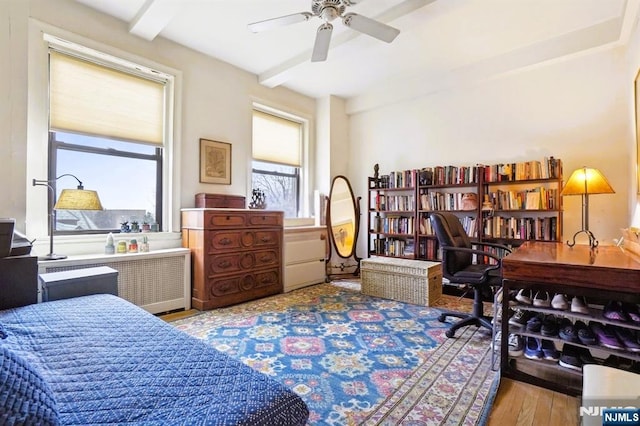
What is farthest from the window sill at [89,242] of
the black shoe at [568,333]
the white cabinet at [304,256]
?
the black shoe at [568,333]

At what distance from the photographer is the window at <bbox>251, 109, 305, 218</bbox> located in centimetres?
436

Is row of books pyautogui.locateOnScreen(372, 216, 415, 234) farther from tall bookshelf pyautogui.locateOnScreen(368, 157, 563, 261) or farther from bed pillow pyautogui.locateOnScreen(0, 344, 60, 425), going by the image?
bed pillow pyautogui.locateOnScreen(0, 344, 60, 425)

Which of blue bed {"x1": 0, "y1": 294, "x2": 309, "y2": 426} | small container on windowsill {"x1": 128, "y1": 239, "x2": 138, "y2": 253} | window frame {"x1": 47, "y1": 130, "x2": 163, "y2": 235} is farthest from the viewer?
small container on windowsill {"x1": 128, "y1": 239, "x2": 138, "y2": 253}

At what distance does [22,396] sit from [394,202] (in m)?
4.14

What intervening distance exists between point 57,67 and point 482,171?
14.0ft

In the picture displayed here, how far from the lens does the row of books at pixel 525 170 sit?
321cm

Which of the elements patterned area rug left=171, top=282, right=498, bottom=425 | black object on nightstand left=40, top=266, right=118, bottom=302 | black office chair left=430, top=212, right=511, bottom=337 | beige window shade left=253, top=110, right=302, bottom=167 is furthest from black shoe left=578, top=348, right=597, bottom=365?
beige window shade left=253, top=110, right=302, bottom=167

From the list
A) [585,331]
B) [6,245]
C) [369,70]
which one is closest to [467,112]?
[369,70]

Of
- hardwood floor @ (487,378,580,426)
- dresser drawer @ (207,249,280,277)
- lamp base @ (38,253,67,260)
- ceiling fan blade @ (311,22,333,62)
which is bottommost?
hardwood floor @ (487,378,580,426)

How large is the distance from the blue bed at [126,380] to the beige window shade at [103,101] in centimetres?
201

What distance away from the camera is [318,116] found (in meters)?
5.02

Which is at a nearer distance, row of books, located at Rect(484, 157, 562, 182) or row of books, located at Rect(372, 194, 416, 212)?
row of books, located at Rect(484, 157, 562, 182)

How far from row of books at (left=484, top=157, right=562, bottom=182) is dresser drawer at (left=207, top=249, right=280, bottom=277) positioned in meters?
2.63

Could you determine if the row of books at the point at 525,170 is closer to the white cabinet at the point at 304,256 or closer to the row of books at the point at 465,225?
the row of books at the point at 465,225
